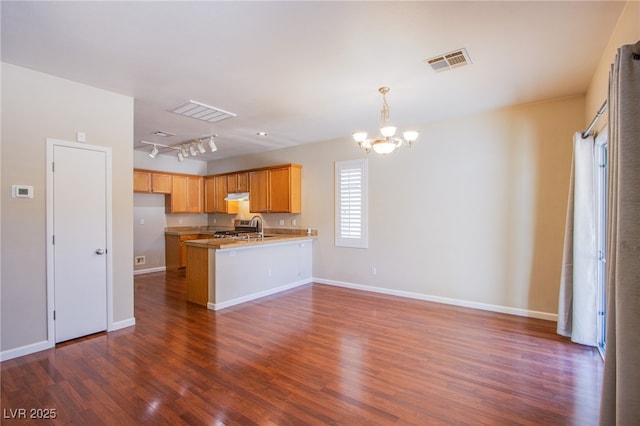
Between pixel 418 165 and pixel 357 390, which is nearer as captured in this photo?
pixel 357 390

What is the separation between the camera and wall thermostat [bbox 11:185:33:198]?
3.01 meters

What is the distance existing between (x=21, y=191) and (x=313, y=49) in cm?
318

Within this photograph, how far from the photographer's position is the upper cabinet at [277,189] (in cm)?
632

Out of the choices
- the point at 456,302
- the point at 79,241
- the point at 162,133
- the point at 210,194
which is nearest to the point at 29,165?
the point at 79,241

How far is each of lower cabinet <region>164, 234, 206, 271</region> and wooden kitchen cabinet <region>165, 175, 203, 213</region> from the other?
28.5 inches

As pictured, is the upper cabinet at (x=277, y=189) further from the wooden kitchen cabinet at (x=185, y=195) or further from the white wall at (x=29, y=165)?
the white wall at (x=29, y=165)

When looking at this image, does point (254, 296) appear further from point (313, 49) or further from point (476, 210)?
point (313, 49)

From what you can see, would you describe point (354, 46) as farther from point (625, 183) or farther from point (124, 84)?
point (124, 84)

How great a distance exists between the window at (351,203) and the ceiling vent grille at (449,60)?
2.64 metres

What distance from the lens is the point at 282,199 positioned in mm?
6406

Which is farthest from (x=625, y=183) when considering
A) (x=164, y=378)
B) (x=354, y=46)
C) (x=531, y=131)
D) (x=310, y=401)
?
(x=164, y=378)

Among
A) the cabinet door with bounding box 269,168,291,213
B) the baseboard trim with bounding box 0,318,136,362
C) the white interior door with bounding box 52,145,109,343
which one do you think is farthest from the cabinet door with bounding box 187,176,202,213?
the baseboard trim with bounding box 0,318,136,362

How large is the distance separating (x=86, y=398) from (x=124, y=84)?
121 inches

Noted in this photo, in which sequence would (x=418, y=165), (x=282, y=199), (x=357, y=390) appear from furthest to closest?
(x=282, y=199)
(x=418, y=165)
(x=357, y=390)
